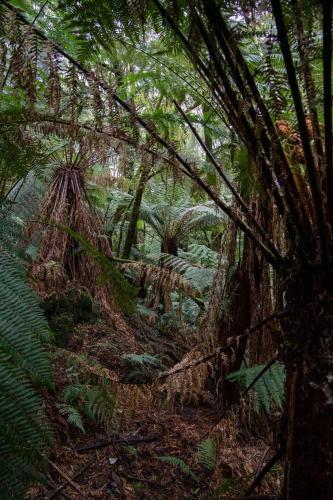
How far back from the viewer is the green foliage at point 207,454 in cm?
180

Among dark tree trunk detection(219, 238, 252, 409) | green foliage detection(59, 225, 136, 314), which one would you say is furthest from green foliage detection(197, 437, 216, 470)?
green foliage detection(59, 225, 136, 314)

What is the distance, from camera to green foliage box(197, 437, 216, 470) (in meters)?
1.80

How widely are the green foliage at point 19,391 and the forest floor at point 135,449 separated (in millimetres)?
824

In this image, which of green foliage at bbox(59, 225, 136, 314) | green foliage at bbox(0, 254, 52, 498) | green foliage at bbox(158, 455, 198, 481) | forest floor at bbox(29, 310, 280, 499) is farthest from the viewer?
green foliage at bbox(158, 455, 198, 481)

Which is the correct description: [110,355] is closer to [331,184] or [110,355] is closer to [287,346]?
[287,346]

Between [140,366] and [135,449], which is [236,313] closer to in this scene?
[140,366]

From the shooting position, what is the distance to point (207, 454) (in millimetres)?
1819

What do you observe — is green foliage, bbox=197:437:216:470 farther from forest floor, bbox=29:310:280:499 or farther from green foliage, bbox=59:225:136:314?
green foliage, bbox=59:225:136:314

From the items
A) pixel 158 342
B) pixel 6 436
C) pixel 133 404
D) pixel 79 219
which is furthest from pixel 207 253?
pixel 6 436

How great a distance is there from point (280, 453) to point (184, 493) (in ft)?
3.25

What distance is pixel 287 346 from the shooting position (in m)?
0.93

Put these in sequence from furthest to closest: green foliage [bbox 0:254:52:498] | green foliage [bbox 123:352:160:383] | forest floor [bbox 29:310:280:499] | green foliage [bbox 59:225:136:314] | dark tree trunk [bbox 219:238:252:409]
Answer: green foliage [bbox 123:352:160:383], dark tree trunk [bbox 219:238:252:409], forest floor [bbox 29:310:280:499], green foliage [bbox 59:225:136:314], green foliage [bbox 0:254:52:498]

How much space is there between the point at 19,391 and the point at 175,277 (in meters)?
1.66

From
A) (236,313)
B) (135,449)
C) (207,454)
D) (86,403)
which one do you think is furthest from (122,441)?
(236,313)
